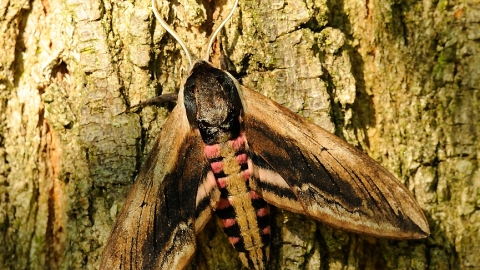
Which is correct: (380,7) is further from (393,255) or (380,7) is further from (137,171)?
(137,171)

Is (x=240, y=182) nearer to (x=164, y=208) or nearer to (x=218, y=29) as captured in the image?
(x=164, y=208)

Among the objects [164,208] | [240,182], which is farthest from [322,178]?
[164,208]

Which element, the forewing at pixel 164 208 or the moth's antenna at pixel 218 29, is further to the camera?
the moth's antenna at pixel 218 29

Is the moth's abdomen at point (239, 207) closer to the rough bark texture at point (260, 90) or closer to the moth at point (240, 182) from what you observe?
the moth at point (240, 182)

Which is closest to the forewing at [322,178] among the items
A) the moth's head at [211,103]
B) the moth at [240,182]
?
the moth at [240,182]

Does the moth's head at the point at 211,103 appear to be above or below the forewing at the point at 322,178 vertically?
above

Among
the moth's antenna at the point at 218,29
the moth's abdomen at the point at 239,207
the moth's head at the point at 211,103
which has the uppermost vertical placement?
the moth's antenna at the point at 218,29

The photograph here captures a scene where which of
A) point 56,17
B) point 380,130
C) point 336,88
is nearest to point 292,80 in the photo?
point 336,88
